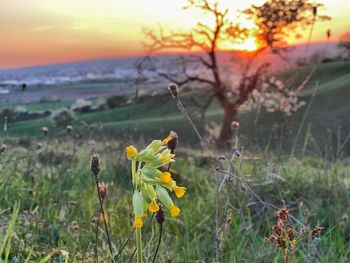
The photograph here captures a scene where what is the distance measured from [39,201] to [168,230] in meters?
0.93

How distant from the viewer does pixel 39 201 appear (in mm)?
4469

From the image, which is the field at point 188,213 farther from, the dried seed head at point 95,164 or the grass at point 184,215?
the dried seed head at point 95,164

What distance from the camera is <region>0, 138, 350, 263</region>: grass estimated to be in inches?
132

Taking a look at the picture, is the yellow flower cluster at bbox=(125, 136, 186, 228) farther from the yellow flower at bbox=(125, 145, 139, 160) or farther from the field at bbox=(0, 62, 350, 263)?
the field at bbox=(0, 62, 350, 263)

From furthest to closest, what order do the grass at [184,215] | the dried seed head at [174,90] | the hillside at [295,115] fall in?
the hillside at [295,115], the grass at [184,215], the dried seed head at [174,90]

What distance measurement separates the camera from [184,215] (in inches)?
175

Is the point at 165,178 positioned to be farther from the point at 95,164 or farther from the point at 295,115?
the point at 295,115

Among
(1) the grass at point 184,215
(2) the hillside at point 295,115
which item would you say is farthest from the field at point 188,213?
(2) the hillside at point 295,115

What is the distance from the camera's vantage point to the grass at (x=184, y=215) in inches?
132

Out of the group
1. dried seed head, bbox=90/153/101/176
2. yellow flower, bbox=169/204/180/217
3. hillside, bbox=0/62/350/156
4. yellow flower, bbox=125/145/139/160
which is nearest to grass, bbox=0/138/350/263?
dried seed head, bbox=90/153/101/176

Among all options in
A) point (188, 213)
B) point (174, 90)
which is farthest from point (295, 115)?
point (174, 90)

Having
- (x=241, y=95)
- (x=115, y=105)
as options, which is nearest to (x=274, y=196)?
(x=241, y=95)

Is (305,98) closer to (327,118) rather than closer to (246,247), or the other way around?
(327,118)

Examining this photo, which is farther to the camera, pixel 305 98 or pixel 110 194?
pixel 305 98
